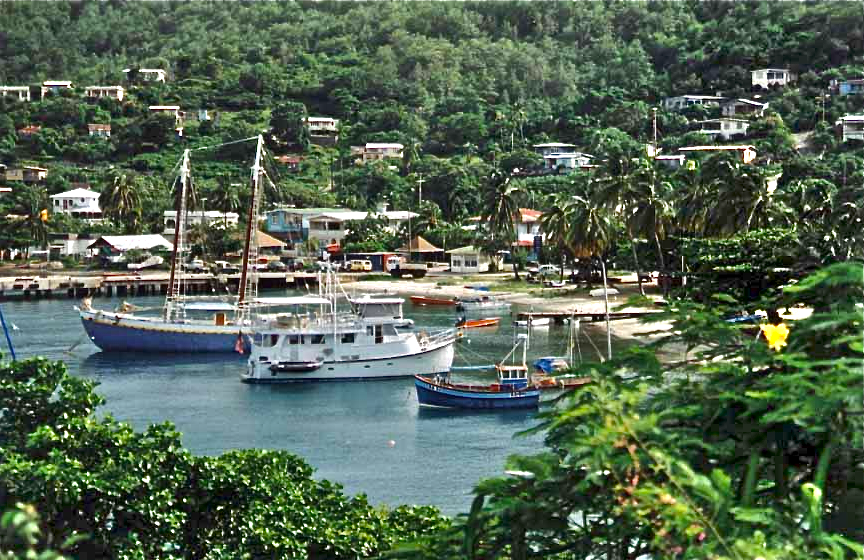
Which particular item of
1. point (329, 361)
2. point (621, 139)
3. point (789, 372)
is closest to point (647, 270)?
point (329, 361)

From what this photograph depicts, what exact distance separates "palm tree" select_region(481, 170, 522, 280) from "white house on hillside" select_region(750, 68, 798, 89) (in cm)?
5258

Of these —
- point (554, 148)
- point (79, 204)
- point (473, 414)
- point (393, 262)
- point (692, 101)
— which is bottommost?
point (473, 414)

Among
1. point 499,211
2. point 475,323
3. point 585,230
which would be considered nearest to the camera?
point 475,323

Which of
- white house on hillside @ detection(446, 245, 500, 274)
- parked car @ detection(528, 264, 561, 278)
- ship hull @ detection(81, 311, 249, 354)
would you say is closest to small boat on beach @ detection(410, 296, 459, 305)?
parked car @ detection(528, 264, 561, 278)

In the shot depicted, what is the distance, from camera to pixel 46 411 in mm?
18234

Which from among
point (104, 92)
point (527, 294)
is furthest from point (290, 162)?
point (527, 294)

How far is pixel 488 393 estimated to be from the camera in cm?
4509

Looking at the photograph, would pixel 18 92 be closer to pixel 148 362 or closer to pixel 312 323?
pixel 148 362

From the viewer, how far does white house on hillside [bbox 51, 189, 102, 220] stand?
384ft

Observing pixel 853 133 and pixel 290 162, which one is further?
pixel 290 162

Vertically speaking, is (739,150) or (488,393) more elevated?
(739,150)

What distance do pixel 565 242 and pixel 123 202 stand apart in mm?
43950

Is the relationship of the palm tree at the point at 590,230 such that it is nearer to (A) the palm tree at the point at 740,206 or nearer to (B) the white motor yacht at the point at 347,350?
(A) the palm tree at the point at 740,206

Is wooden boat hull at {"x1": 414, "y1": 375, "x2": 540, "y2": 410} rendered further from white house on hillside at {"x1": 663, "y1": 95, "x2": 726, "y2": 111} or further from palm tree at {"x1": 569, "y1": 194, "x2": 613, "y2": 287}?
white house on hillside at {"x1": 663, "y1": 95, "x2": 726, "y2": 111}
